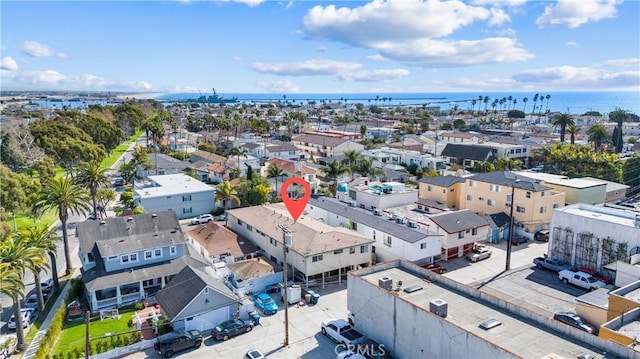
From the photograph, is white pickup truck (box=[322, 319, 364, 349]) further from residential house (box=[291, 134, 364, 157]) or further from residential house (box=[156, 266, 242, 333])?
residential house (box=[291, 134, 364, 157])

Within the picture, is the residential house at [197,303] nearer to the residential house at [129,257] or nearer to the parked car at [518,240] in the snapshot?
the residential house at [129,257]

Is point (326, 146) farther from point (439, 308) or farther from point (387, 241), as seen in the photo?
point (439, 308)

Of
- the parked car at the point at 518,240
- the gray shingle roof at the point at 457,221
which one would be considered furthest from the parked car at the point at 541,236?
the gray shingle roof at the point at 457,221

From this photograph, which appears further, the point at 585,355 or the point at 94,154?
the point at 94,154

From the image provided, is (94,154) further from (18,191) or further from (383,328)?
(383,328)

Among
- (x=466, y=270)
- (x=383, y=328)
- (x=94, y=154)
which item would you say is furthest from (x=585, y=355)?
(x=94, y=154)

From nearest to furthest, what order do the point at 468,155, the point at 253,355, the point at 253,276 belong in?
1. the point at 253,355
2. the point at 253,276
3. the point at 468,155

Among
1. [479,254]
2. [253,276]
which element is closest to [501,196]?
[479,254]
